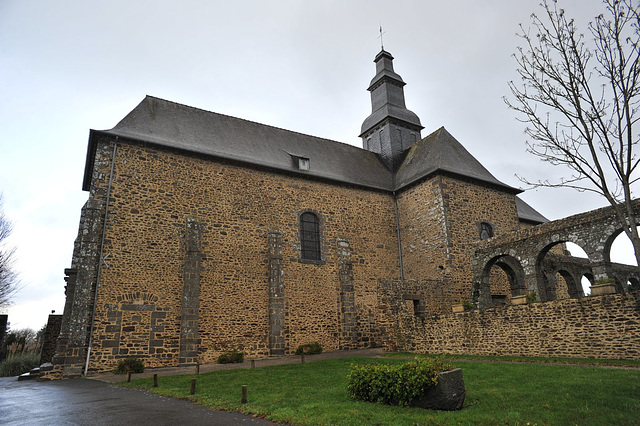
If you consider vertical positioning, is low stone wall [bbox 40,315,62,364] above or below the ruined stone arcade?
below

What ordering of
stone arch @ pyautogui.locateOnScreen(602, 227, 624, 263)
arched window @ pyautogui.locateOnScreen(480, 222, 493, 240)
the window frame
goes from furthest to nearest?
arched window @ pyautogui.locateOnScreen(480, 222, 493, 240), the window frame, stone arch @ pyautogui.locateOnScreen(602, 227, 624, 263)

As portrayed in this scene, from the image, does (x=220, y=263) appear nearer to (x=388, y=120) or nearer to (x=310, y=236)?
(x=310, y=236)

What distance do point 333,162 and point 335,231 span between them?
4286mm

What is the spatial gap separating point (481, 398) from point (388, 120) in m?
20.9

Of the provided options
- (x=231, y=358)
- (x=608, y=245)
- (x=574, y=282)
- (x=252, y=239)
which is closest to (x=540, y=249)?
(x=608, y=245)

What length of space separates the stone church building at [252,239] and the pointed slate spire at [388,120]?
111 inches

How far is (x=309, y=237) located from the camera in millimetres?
18125

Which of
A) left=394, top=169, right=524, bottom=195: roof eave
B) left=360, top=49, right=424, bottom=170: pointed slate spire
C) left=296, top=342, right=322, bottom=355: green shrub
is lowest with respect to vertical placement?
left=296, top=342, right=322, bottom=355: green shrub

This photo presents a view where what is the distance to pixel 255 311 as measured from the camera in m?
15.7

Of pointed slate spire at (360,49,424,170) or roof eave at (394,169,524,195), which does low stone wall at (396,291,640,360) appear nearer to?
roof eave at (394,169,524,195)

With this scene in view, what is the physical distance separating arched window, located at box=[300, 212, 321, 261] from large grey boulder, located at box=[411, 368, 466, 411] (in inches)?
470

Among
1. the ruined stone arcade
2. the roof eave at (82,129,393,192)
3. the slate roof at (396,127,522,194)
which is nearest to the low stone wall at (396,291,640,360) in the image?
the ruined stone arcade

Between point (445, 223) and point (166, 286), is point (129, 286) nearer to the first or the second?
point (166, 286)

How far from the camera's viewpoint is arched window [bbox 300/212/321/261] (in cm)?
1781
